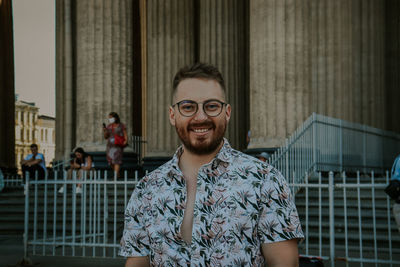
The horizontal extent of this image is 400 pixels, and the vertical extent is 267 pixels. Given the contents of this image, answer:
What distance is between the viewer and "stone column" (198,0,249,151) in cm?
2158

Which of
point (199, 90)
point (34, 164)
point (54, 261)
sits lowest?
point (54, 261)

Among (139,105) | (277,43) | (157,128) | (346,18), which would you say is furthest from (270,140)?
(139,105)

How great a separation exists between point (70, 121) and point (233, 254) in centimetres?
2113

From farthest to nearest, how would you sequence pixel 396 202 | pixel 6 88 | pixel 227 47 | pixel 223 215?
pixel 6 88
pixel 227 47
pixel 396 202
pixel 223 215

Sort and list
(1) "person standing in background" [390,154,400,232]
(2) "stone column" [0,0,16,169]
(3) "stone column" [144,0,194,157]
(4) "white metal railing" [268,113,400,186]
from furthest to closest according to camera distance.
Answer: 1. (2) "stone column" [0,0,16,169]
2. (3) "stone column" [144,0,194,157]
3. (4) "white metal railing" [268,113,400,186]
4. (1) "person standing in background" [390,154,400,232]

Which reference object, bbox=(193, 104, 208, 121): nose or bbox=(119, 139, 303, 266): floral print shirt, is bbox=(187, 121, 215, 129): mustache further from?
bbox=(119, 139, 303, 266): floral print shirt

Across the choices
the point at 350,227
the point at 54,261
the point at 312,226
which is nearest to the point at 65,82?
the point at 312,226

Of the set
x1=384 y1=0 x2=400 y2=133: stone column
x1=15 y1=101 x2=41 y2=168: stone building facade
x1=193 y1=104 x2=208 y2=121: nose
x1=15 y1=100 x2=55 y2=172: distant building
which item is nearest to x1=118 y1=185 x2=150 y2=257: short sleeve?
x1=193 y1=104 x2=208 y2=121: nose

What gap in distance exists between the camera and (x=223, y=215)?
8.89ft

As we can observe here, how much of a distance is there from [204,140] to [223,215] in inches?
13.0

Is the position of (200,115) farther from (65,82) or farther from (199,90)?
(65,82)

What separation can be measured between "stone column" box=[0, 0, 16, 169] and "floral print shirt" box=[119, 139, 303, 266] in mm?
24553

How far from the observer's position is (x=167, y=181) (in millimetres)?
2875

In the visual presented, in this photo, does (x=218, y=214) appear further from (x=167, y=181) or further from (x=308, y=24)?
(x=308, y=24)
